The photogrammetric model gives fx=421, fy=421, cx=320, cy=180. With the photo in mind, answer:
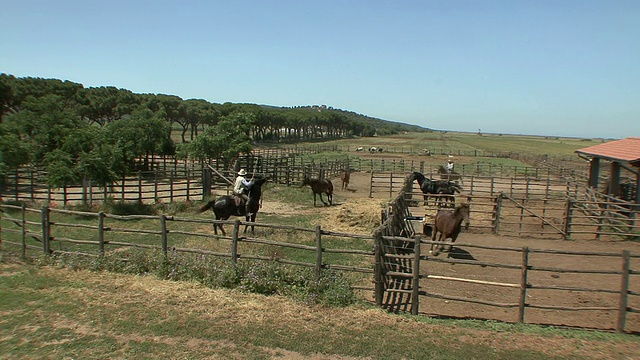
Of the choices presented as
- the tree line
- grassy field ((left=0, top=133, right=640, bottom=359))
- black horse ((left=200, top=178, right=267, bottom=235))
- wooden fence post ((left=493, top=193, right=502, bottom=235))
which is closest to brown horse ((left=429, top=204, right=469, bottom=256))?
wooden fence post ((left=493, top=193, right=502, bottom=235))

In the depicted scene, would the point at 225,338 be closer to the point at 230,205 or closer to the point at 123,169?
the point at 230,205

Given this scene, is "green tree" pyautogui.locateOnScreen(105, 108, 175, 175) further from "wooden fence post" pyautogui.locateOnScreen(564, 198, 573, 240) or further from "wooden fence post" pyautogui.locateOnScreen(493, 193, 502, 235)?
"wooden fence post" pyautogui.locateOnScreen(564, 198, 573, 240)

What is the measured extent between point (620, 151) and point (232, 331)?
19.6 m

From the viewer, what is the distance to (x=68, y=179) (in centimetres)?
1527

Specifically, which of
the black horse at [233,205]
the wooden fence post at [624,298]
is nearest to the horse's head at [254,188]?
the black horse at [233,205]

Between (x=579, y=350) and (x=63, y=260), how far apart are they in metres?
9.04

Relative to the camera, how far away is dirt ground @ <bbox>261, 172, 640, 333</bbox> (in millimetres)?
7266

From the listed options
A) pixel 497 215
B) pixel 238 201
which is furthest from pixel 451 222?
pixel 238 201

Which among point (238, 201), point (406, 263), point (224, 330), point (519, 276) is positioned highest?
point (238, 201)

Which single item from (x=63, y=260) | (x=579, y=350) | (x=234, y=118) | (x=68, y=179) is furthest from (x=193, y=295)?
(x=234, y=118)

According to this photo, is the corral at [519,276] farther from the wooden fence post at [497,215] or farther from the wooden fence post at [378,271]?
the wooden fence post at [378,271]

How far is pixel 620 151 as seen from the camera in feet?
60.8

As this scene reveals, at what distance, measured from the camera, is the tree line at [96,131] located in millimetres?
15906

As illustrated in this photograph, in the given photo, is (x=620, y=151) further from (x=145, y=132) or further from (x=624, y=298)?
(x=145, y=132)
